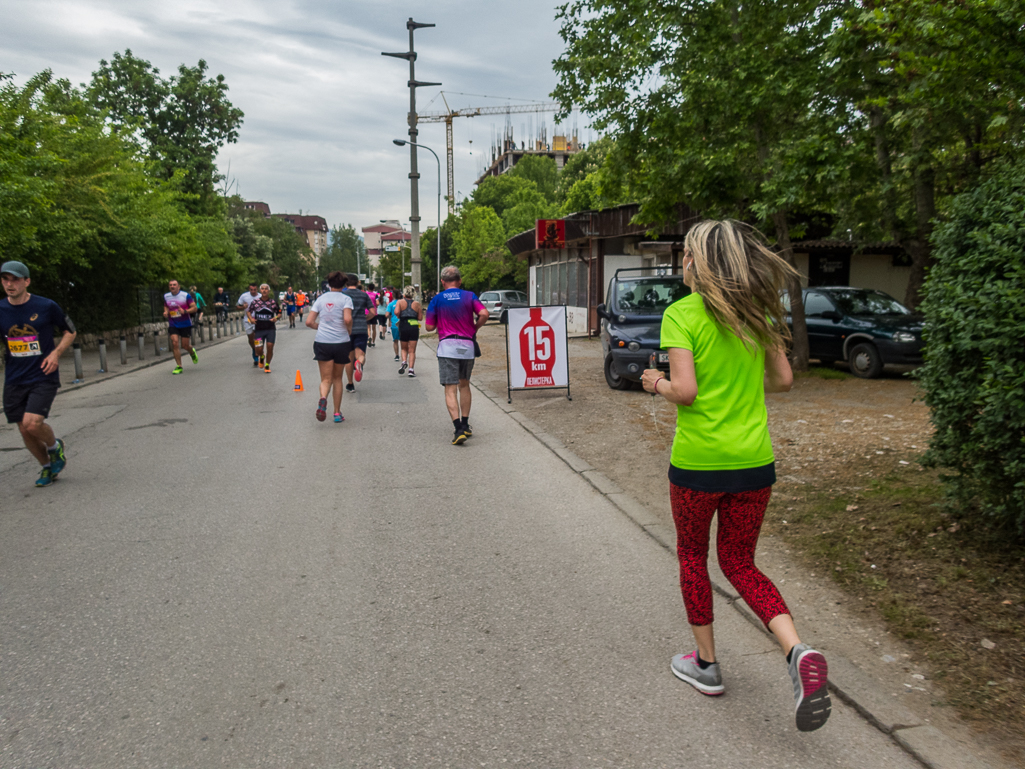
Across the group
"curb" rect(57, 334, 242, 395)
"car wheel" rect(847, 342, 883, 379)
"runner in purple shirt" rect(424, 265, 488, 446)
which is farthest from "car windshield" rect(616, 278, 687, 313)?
"curb" rect(57, 334, 242, 395)

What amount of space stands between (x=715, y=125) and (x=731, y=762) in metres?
11.8

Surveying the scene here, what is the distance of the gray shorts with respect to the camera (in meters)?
8.93

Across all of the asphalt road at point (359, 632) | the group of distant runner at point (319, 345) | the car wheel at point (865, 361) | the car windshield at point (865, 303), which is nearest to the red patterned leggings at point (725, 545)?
the asphalt road at point (359, 632)

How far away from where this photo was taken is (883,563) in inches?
180

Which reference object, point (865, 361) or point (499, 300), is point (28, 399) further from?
point (499, 300)

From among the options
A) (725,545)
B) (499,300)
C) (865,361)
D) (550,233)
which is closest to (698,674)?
(725,545)

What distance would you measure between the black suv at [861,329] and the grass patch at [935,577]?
8.22m

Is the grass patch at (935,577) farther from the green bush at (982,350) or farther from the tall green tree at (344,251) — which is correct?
the tall green tree at (344,251)

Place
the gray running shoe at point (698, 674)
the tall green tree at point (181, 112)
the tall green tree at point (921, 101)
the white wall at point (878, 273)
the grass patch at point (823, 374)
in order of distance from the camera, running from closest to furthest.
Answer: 1. the gray running shoe at point (698, 674)
2. the tall green tree at point (921, 101)
3. the grass patch at point (823, 374)
4. the white wall at point (878, 273)
5. the tall green tree at point (181, 112)

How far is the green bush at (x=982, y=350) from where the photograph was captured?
3.78 metres

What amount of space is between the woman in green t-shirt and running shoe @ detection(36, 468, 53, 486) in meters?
6.17

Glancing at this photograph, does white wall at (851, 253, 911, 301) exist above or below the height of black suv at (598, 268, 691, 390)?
above

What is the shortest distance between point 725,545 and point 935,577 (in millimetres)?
1788

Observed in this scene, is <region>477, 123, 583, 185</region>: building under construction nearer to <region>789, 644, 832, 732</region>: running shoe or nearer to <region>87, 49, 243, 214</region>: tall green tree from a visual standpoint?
<region>87, 49, 243, 214</region>: tall green tree
